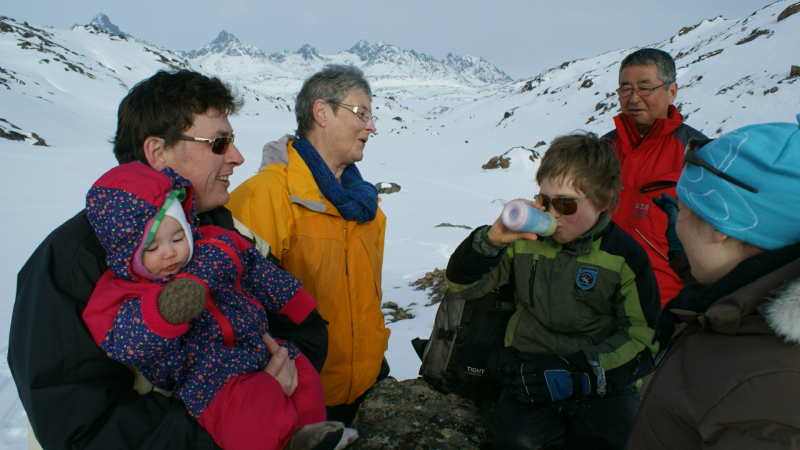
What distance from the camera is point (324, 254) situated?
8.22ft

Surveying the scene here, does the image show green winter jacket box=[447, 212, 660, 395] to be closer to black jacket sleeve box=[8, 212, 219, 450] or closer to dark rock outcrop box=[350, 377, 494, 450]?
dark rock outcrop box=[350, 377, 494, 450]

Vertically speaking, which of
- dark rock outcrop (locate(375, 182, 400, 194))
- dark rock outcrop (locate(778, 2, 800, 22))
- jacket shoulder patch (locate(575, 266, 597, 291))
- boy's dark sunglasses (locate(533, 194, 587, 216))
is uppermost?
dark rock outcrop (locate(778, 2, 800, 22))

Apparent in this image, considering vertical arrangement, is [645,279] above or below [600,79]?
below

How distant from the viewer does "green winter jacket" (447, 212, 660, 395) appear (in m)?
2.20

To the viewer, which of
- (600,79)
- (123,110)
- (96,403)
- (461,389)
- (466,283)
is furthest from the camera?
(600,79)

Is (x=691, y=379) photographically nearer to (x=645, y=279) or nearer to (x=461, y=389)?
(x=645, y=279)

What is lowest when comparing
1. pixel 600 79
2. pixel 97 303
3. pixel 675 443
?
pixel 97 303

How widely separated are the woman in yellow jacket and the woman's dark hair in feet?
1.86

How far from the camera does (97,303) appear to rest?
146 centimetres

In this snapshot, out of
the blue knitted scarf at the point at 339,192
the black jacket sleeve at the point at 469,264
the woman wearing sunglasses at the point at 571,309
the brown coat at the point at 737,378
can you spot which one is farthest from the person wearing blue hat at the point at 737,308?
the blue knitted scarf at the point at 339,192

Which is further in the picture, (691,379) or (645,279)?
(645,279)

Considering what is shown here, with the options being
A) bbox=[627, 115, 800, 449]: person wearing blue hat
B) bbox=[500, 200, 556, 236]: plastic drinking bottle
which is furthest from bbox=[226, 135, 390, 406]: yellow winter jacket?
bbox=[627, 115, 800, 449]: person wearing blue hat

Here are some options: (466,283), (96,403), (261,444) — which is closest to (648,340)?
(466,283)

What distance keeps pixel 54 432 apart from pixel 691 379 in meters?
1.93
